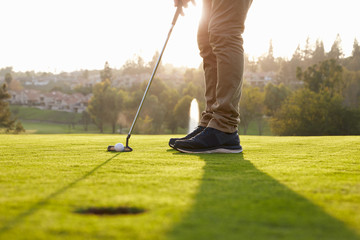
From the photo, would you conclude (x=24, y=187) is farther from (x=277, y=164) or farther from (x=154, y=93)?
(x=154, y=93)

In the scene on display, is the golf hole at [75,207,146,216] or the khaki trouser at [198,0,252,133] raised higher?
the khaki trouser at [198,0,252,133]

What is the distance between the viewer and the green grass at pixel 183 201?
77 centimetres

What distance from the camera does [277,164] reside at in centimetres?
193

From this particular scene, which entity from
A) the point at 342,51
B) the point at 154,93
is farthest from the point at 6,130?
the point at 342,51

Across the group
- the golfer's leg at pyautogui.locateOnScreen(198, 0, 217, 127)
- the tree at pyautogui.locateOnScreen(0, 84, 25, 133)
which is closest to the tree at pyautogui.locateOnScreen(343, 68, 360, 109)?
the tree at pyautogui.locateOnScreen(0, 84, 25, 133)

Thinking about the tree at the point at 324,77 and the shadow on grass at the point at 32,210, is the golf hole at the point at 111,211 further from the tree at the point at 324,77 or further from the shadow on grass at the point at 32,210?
the tree at the point at 324,77

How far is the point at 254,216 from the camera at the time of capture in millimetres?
878

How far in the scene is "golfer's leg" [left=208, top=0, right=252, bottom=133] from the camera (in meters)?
2.69

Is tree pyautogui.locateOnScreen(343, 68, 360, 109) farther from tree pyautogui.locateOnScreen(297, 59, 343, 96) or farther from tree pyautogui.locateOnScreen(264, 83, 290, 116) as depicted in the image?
tree pyautogui.locateOnScreen(264, 83, 290, 116)

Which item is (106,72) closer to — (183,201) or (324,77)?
(324,77)

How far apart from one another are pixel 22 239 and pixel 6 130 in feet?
135

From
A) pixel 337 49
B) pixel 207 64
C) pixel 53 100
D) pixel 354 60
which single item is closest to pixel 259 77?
pixel 337 49

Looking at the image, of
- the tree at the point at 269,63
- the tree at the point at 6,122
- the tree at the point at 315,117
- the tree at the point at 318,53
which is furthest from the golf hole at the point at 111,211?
the tree at the point at 269,63

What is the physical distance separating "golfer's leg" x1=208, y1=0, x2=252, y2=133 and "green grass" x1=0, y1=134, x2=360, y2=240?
1.03 metres
